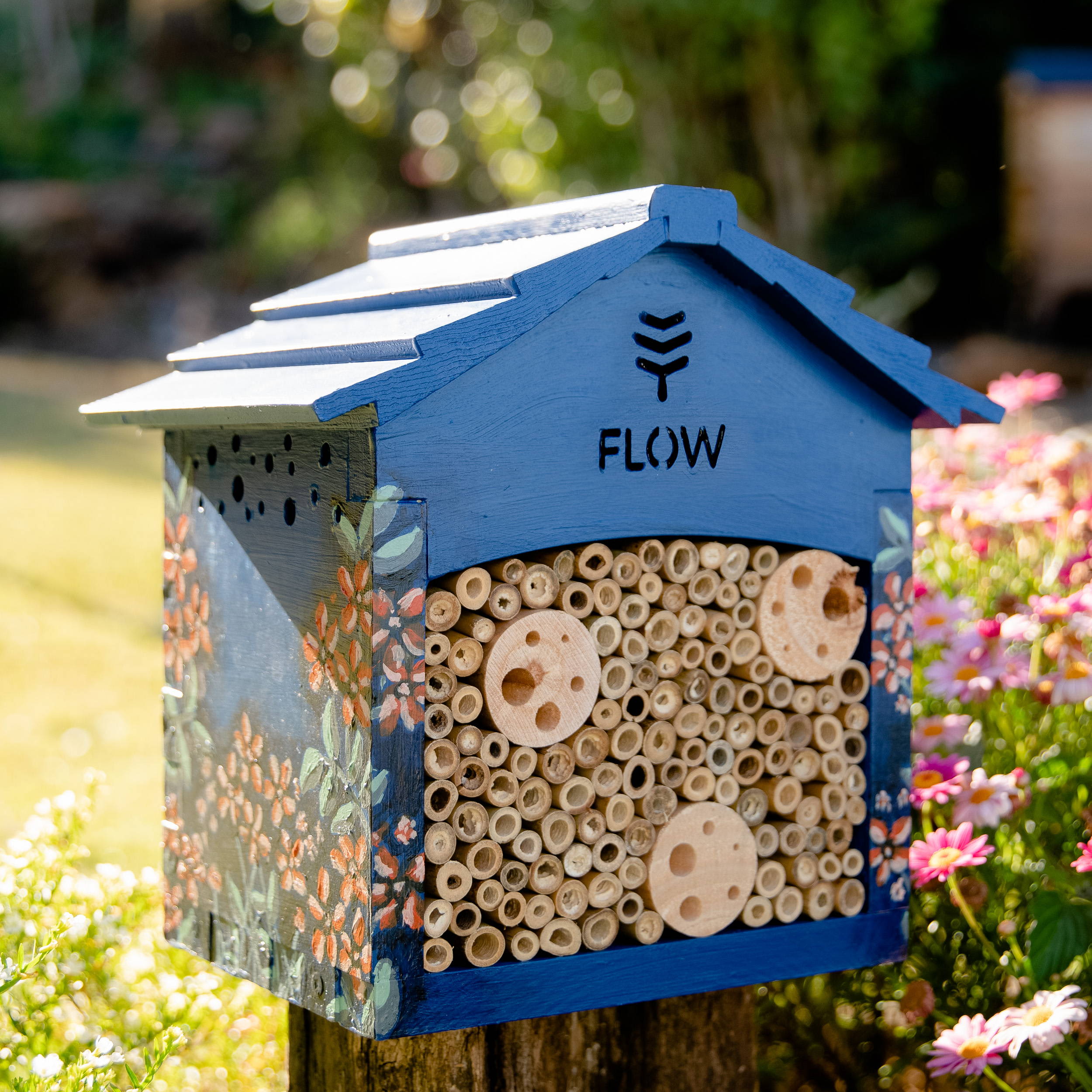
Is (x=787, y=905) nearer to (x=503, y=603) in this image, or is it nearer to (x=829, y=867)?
(x=829, y=867)

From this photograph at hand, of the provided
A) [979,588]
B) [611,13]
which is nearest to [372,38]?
[611,13]

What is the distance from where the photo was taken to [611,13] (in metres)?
11.1

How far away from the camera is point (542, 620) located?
1871mm

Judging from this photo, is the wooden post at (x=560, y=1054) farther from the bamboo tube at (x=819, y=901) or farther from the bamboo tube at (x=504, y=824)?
the bamboo tube at (x=504, y=824)

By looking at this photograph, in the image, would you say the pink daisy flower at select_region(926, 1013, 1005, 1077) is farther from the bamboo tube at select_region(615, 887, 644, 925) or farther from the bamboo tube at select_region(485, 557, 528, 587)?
the bamboo tube at select_region(485, 557, 528, 587)

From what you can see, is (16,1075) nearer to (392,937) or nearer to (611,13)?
(392,937)

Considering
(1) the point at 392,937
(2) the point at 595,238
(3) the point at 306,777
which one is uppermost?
(2) the point at 595,238

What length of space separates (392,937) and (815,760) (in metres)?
0.75

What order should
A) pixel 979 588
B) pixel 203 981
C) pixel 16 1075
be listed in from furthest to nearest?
1. pixel 979 588
2. pixel 203 981
3. pixel 16 1075

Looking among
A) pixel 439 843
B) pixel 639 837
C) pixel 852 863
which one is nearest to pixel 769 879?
pixel 852 863

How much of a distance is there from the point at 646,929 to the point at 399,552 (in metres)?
0.67

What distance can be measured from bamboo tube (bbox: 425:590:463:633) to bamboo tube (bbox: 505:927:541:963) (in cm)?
42

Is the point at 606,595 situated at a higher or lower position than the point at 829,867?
higher

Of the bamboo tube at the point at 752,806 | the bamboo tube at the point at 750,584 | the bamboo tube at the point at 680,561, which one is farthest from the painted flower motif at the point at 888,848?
the bamboo tube at the point at 680,561
